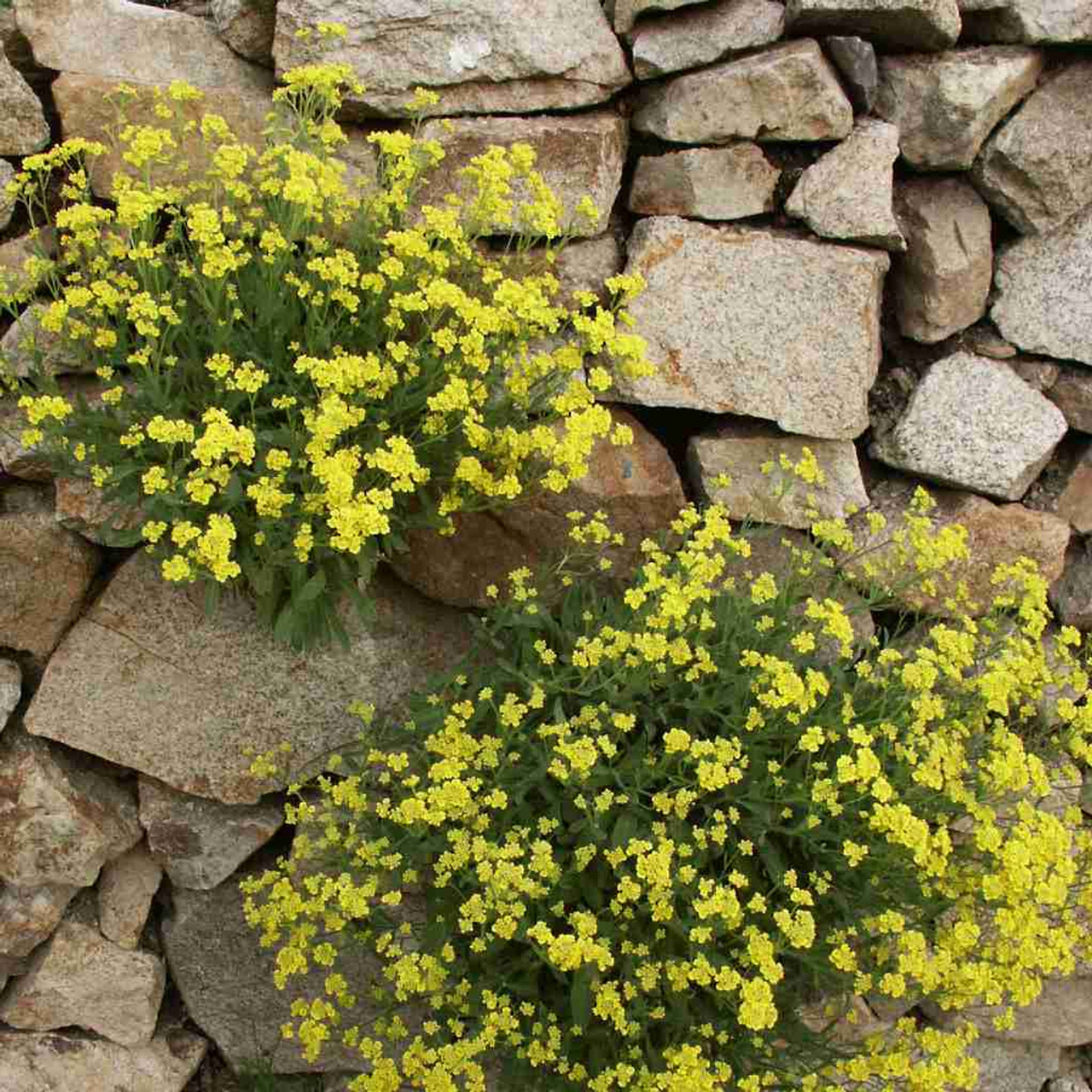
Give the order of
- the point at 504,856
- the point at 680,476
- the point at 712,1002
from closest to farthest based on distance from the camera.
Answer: the point at 504,856
the point at 712,1002
the point at 680,476

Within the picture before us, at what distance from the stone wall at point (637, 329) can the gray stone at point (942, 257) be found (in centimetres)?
1

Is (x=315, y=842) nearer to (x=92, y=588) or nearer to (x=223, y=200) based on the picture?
(x=92, y=588)

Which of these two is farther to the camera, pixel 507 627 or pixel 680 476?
pixel 680 476

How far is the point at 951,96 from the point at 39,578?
2.91 m

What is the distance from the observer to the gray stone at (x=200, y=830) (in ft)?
11.8

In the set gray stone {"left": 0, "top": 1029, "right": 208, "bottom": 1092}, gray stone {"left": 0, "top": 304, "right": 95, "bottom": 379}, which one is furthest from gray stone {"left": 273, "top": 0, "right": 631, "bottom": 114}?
gray stone {"left": 0, "top": 1029, "right": 208, "bottom": 1092}

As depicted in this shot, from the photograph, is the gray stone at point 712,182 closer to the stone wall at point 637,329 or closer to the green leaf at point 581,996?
the stone wall at point 637,329

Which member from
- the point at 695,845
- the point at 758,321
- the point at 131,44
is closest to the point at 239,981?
the point at 695,845

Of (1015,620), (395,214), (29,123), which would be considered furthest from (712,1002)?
(29,123)

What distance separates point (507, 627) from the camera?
3422 mm

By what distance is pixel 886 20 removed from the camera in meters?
3.40

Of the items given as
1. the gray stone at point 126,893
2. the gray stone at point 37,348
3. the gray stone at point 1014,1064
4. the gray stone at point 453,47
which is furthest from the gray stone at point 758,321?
the gray stone at point 1014,1064

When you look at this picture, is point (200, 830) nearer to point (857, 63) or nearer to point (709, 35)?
point (709, 35)

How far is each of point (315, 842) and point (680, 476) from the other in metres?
1.50
